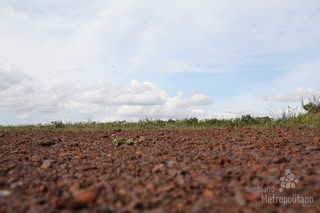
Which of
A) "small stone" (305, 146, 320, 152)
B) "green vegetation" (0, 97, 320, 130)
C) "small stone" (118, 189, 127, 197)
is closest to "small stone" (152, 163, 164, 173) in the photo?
"small stone" (118, 189, 127, 197)

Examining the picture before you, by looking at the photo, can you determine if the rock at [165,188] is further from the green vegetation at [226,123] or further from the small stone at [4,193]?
the green vegetation at [226,123]

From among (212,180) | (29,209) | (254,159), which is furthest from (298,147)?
(29,209)

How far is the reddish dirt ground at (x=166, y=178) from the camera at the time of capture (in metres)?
A: 3.62

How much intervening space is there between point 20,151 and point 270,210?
17.8ft

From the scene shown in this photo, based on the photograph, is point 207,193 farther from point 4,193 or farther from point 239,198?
point 4,193

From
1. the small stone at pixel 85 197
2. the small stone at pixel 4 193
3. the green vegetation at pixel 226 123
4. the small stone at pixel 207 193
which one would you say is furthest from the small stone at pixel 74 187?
the green vegetation at pixel 226 123

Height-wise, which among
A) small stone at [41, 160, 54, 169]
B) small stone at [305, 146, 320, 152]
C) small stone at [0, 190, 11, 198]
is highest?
small stone at [305, 146, 320, 152]

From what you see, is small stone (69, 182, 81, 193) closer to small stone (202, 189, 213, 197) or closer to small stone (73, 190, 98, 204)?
small stone (73, 190, 98, 204)

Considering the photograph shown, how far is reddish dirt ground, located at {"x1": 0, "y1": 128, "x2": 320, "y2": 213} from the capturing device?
142 inches

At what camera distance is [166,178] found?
4.48m

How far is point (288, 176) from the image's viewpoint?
4395mm

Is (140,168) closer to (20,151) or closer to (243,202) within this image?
(243,202)

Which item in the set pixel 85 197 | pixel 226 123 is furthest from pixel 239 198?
pixel 226 123

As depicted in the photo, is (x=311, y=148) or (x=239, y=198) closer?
(x=239, y=198)
